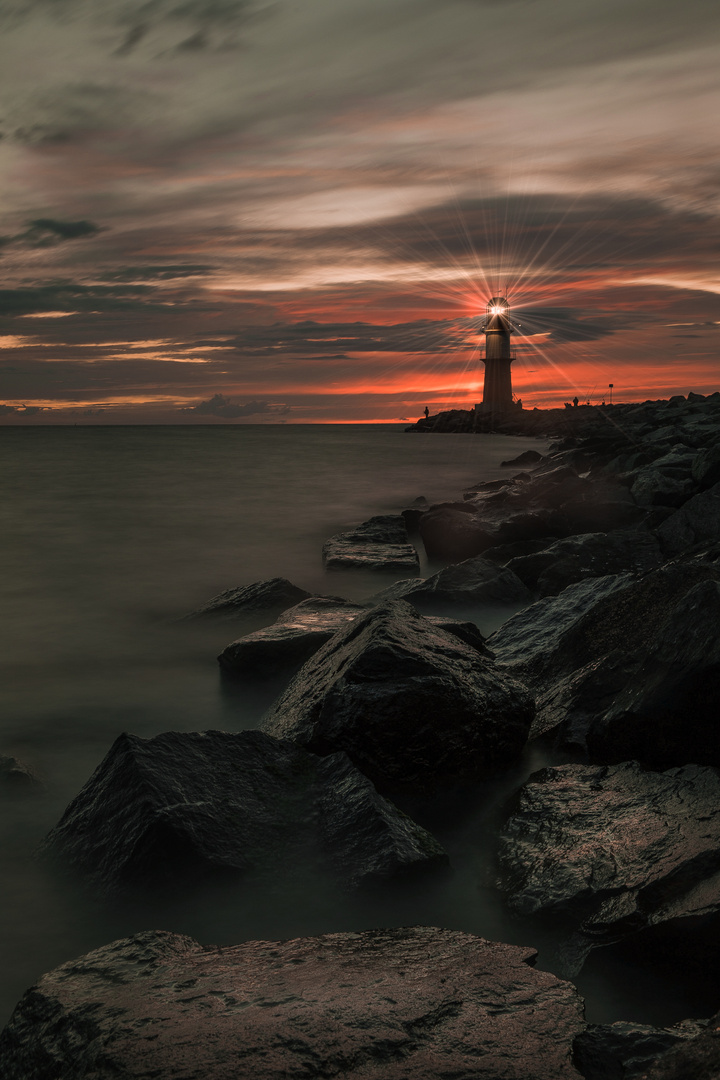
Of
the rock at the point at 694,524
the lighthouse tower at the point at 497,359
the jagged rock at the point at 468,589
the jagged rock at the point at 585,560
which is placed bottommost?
the jagged rock at the point at 468,589

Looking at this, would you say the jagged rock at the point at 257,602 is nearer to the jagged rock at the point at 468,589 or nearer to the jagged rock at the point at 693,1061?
the jagged rock at the point at 468,589

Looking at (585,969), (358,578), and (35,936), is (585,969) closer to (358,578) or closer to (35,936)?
(35,936)

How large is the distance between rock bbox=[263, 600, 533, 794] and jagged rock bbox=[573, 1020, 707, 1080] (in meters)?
1.66

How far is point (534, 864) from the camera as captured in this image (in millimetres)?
2779

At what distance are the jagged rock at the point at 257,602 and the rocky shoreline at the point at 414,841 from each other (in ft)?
4.73

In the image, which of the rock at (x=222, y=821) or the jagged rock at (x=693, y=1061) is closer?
the jagged rock at (x=693, y=1061)

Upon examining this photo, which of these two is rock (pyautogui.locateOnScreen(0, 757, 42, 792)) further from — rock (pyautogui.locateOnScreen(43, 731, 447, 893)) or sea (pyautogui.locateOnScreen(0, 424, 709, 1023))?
rock (pyautogui.locateOnScreen(43, 731, 447, 893))

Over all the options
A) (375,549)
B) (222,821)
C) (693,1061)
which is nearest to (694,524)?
(375,549)

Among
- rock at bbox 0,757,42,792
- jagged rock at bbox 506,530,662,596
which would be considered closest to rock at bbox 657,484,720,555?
jagged rock at bbox 506,530,662,596

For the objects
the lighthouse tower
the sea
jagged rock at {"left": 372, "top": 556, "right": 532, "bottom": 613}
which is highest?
the lighthouse tower

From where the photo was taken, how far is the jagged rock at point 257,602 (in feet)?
22.7

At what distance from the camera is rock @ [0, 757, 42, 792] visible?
152 inches

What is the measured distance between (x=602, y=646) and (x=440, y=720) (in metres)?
1.13

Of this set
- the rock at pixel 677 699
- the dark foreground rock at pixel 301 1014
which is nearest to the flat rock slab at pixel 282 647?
the rock at pixel 677 699
